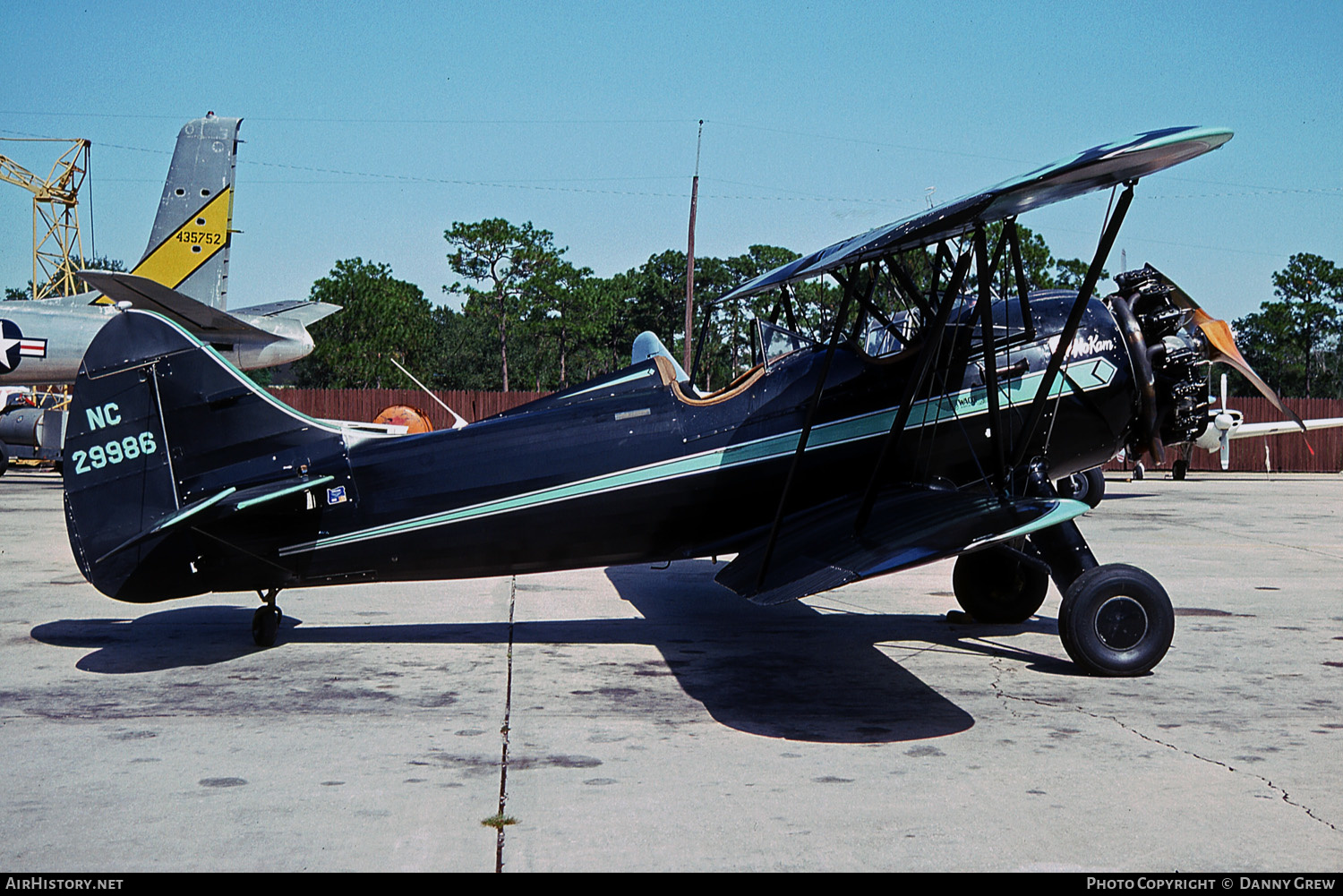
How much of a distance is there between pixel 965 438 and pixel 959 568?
1.75 metres

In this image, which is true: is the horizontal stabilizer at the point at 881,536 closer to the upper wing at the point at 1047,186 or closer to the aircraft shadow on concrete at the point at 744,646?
the aircraft shadow on concrete at the point at 744,646

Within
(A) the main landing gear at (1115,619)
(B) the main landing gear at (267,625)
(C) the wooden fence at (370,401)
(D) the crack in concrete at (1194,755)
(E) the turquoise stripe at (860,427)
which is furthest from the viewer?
(C) the wooden fence at (370,401)

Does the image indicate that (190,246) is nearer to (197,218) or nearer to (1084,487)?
(197,218)

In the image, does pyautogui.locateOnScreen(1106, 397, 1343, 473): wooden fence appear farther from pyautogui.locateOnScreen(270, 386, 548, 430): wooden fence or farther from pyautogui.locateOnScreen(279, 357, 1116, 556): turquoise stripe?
pyautogui.locateOnScreen(279, 357, 1116, 556): turquoise stripe

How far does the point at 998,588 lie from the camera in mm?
8922

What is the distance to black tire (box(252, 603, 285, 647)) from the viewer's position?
305 inches

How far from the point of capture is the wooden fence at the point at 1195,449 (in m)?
35.2

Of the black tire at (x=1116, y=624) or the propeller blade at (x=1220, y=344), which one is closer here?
the black tire at (x=1116, y=624)

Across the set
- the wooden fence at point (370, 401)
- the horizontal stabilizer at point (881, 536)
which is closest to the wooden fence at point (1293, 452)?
the wooden fence at point (370, 401)

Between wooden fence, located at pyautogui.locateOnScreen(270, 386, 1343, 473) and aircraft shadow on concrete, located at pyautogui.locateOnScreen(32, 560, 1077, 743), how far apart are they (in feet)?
77.2

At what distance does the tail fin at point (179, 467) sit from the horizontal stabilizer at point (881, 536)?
3.03 m

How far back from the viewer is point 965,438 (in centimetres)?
762

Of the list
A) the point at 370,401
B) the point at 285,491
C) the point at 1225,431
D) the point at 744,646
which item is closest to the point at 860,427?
the point at 744,646

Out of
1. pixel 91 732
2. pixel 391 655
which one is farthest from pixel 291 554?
pixel 91 732
